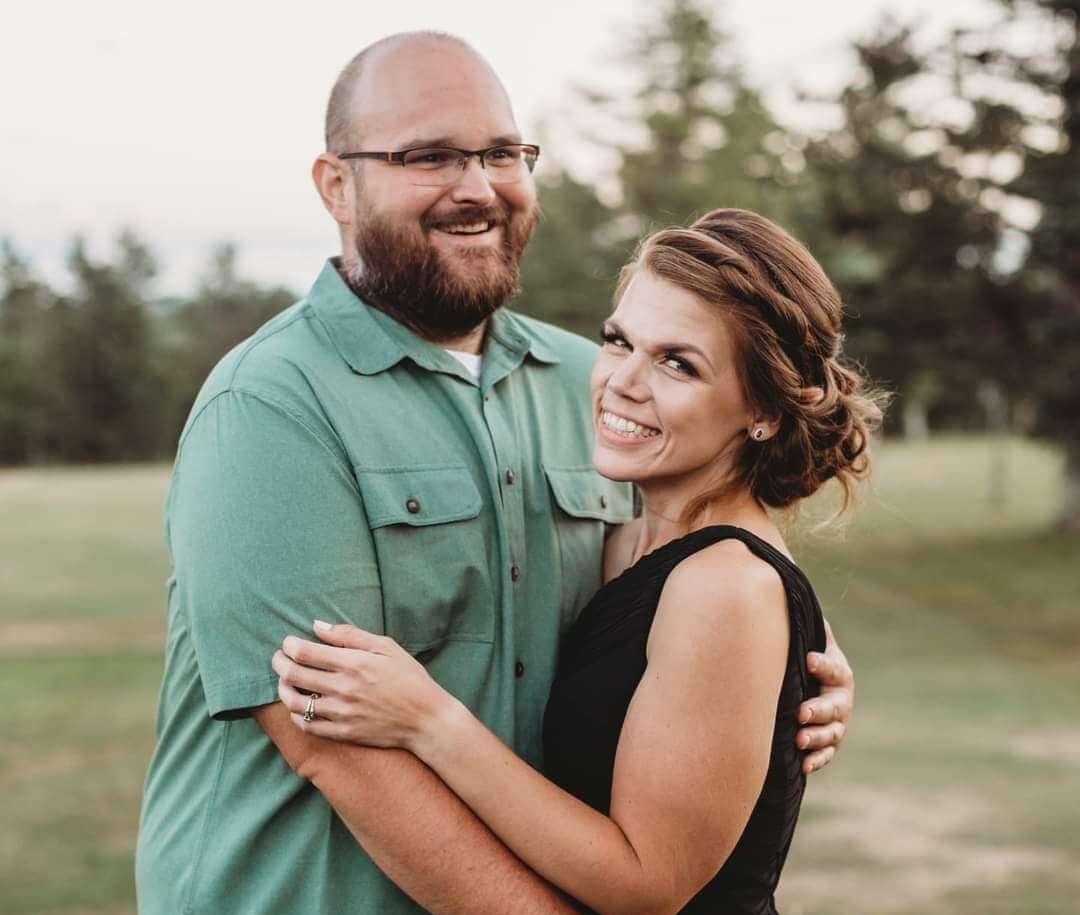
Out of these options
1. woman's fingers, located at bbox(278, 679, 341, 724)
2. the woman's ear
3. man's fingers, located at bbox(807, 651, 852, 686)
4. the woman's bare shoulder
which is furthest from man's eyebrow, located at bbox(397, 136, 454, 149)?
man's fingers, located at bbox(807, 651, 852, 686)

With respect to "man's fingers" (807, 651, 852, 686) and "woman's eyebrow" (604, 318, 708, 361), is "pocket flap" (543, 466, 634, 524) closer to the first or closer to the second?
"woman's eyebrow" (604, 318, 708, 361)

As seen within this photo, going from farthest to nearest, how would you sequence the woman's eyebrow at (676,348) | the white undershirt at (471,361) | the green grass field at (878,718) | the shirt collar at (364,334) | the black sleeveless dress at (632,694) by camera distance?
the green grass field at (878,718) → the white undershirt at (471,361) → the shirt collar at (364,334) → the woman's eyebrow at (676,348) → the black sleeveless dress at (632,694)

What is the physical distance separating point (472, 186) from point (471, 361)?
38 cm

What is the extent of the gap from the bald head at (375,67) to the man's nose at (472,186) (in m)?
0.21

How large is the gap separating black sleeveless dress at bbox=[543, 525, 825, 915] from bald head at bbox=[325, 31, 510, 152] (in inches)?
42.7

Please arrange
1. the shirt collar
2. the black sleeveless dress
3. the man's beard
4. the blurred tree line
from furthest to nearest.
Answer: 1. the blurred tree line
2. the man's beard
3. the shirt collar
4. the black sleeveless dress

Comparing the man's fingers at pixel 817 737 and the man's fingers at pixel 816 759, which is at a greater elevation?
the man's fingers at pixel 817 737

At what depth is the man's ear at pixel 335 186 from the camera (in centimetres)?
270

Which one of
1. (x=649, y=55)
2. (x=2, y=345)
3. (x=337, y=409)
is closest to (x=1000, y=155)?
(x=649, y=55)

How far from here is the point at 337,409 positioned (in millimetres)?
2371

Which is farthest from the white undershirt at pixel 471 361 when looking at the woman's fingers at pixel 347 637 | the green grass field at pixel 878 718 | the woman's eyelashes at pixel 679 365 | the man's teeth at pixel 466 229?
the green grass field at pixel 878 718

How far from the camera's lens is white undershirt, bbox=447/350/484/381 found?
274 centimetres

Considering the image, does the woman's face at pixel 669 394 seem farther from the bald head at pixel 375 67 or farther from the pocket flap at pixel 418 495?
the bald head at pixel 375 67

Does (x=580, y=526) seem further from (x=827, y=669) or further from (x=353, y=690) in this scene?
(x=353, y=690)
